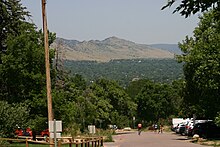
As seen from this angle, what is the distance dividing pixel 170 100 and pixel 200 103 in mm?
74333

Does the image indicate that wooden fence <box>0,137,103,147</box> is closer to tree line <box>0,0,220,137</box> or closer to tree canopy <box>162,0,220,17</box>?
tree line <box>0,0,220,137</box>

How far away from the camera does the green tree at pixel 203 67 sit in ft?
147

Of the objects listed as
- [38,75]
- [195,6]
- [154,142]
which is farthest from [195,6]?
[154,142]

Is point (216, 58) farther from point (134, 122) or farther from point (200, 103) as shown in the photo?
point (134, 122)

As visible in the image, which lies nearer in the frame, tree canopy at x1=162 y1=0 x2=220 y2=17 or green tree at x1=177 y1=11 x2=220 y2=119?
tree canopy at x1=162 y1=0 x2=220 y2=17

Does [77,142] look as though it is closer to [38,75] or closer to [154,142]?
[38,75]

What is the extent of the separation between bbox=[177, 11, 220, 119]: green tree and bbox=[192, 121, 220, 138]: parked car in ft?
2.78

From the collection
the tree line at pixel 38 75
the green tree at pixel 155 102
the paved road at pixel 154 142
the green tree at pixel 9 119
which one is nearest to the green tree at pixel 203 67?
the tree line at pixel 38 75

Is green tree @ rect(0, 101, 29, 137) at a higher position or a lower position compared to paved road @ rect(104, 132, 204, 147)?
higher

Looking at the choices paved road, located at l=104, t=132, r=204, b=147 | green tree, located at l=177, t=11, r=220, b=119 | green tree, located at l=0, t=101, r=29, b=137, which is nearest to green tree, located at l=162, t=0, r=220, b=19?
green tree, located at l=0, t=101, r=29, b=137

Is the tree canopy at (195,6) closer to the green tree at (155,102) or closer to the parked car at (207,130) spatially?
the parked car at (207,130)

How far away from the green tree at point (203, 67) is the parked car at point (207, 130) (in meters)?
0.85

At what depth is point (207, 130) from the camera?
5147 centimetres

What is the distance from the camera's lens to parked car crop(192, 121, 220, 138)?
50938 millimetres
